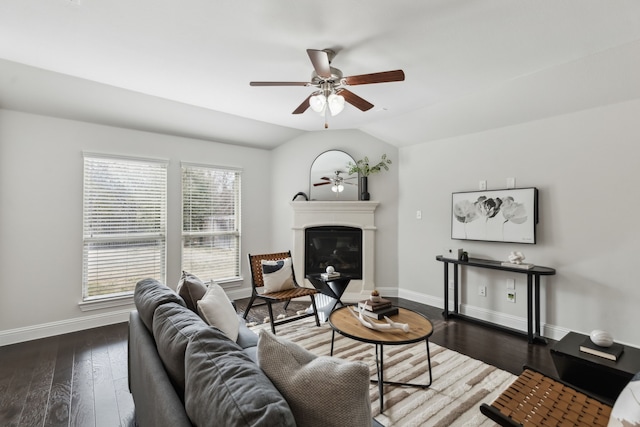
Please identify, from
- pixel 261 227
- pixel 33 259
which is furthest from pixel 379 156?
pixel 33 259

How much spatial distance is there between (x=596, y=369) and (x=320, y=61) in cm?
258

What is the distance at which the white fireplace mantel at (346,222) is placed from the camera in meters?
4.62

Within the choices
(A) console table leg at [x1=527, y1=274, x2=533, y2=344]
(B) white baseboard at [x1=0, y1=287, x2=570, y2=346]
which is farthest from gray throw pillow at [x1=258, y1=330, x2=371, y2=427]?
(B) white baseboard at [x1=0, y1=287, x2=570, y2=346]

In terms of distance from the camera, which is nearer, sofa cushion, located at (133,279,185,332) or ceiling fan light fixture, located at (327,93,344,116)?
sofa cushion, located at (133,279,185,332)

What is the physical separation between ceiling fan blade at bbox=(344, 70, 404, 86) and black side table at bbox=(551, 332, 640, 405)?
211 cm

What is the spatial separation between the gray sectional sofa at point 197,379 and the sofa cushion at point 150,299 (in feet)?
0.05

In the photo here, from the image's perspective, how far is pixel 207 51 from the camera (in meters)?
2.39

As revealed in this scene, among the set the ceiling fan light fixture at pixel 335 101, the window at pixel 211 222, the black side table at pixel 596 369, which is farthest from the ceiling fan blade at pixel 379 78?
the window at pixel 211 222

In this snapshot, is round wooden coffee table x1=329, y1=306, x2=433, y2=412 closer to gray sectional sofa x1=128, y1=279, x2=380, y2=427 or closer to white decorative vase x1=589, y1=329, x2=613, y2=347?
white decorative vase x1=589, y1=329, x2=613, y2=347

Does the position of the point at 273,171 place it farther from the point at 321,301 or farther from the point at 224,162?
the point at 321,301

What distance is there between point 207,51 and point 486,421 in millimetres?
3291

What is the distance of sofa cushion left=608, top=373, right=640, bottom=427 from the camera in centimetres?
109

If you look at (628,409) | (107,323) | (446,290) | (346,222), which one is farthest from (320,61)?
(107,323)

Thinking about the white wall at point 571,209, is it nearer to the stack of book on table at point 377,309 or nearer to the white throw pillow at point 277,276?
A: the stack of book on table at point 377,309
